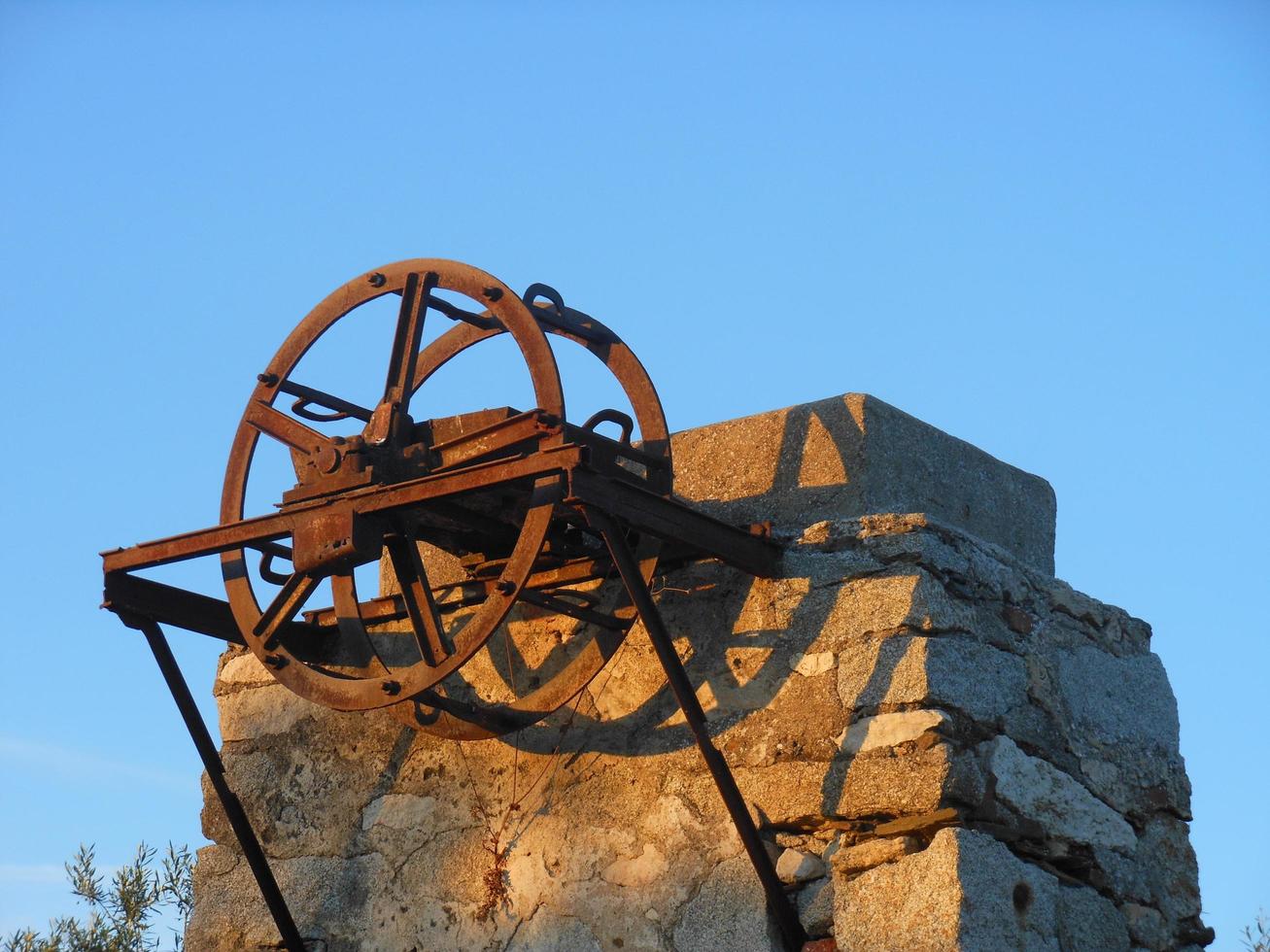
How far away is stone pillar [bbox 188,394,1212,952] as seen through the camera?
431cm

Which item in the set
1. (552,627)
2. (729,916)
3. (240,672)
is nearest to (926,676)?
(729,916)

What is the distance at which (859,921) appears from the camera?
421 centimetres

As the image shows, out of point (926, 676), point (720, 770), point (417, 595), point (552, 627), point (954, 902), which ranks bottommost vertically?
point (954, 902)

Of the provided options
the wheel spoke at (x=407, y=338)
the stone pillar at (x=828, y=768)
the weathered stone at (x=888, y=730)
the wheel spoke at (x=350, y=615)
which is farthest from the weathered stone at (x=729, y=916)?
the wheel spoke at (x=407, y=338)

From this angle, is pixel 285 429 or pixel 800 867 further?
pixel 285 429

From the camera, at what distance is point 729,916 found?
14.5 ft

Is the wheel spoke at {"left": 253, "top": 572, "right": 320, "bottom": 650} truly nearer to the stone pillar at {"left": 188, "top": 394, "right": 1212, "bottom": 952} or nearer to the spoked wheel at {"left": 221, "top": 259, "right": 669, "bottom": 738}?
the spoked wheel at {"left": 221, "top": 259, "right": 669, "bottom": 738}

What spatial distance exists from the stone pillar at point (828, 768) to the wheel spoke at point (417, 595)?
22.3 inches

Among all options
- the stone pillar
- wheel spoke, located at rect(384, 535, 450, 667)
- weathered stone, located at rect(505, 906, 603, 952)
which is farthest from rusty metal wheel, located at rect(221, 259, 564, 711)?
weathered stone, located at rect(505, 906, 603, 952)

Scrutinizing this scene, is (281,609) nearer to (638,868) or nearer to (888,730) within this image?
(638,868)

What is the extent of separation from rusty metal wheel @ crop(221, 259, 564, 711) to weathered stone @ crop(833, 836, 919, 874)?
1036 mm

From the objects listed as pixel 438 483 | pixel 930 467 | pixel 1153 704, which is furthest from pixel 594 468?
pixel 1153 704

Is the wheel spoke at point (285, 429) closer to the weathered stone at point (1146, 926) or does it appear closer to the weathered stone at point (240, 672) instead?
the weathered stone at point (240, 672)

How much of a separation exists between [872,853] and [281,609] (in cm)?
180
